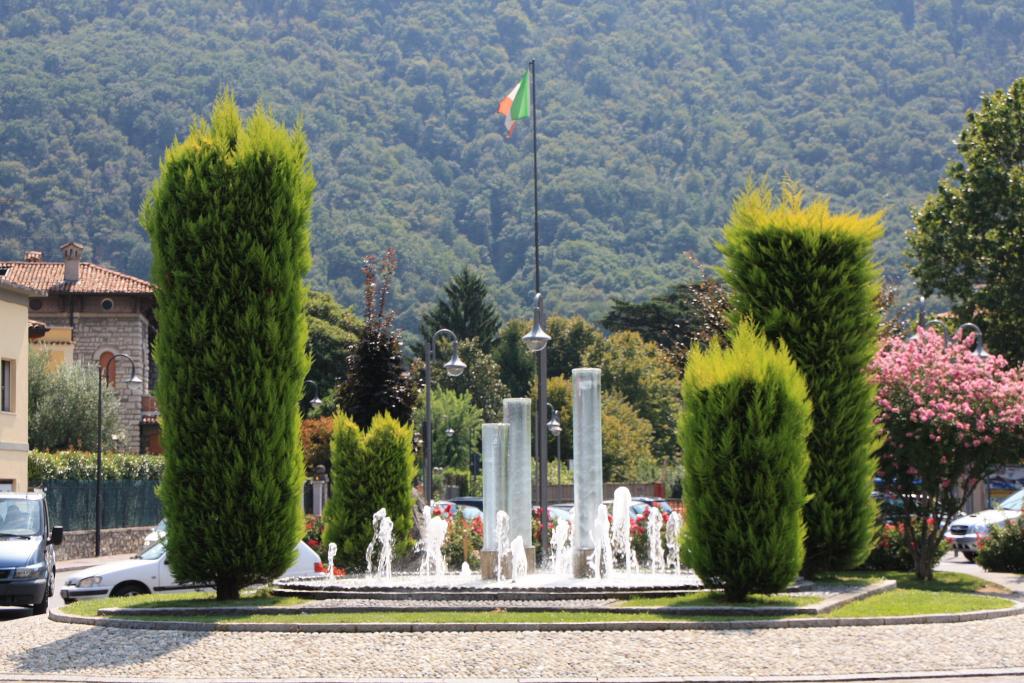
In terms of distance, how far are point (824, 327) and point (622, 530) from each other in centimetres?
503

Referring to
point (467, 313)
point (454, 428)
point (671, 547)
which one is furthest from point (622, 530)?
point (467, 313)

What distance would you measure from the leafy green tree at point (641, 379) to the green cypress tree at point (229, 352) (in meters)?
70.7

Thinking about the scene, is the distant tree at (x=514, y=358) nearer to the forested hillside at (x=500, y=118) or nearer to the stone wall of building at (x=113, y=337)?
the stone wall of building at (x=113, y=337)

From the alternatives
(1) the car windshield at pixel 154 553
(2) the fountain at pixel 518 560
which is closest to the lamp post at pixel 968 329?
(2) the fountain at pixel 518 560

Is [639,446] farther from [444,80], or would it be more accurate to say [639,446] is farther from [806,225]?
[444,80]

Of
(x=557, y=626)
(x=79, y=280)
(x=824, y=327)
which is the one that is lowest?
(x=557, y=626)

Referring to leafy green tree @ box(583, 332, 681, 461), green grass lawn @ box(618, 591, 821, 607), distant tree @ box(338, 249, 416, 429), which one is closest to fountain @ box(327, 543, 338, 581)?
green grass lawn @ box(618, 591, 821, 607)

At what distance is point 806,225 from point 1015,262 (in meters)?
27.0

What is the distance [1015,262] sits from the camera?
4594 cm

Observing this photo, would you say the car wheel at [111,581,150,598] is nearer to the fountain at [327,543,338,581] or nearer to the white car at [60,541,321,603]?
the white car at [60,541,321,603]

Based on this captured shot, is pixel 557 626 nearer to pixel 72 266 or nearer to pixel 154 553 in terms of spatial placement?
pixel 154 553

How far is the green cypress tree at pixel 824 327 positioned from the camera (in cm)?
2116

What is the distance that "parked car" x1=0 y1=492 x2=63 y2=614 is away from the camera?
847 inches

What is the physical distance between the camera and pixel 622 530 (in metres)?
24.1
